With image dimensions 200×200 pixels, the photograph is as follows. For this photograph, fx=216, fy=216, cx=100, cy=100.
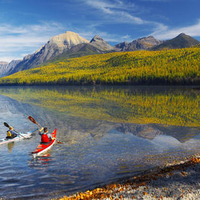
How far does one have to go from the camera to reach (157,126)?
37844 mm

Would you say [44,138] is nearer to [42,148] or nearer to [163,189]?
[42,148]

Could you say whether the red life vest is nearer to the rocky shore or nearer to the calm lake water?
the calm lake water

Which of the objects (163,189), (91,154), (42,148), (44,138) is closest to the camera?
(163,189)

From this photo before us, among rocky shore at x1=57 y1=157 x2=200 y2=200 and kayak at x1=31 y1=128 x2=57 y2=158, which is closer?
rocky shore at x1=57 y1=157 x2=200 y2=200

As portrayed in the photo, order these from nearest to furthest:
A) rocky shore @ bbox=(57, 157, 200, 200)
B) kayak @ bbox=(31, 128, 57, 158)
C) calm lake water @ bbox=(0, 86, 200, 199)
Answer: rocky shore @ bbox=(57, 157, 200, 200) < calm lake water @ bbox=(0, 86, 200, 199) < kayak @ bbox=(31, 128, 57, 158)

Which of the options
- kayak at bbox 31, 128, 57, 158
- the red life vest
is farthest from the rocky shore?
the red life vest

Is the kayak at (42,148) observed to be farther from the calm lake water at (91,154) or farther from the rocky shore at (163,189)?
the rocky shore at (163,189)

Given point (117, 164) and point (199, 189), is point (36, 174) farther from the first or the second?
point (199, 189)

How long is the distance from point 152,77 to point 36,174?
174 meters

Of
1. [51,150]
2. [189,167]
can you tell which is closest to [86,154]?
[51,150]

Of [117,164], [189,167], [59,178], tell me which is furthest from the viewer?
[117,164]

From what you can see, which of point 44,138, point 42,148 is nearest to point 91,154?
point 42,148

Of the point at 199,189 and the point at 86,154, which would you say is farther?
the point at 86,154

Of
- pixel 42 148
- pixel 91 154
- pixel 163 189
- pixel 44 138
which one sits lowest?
pixel 91 154
